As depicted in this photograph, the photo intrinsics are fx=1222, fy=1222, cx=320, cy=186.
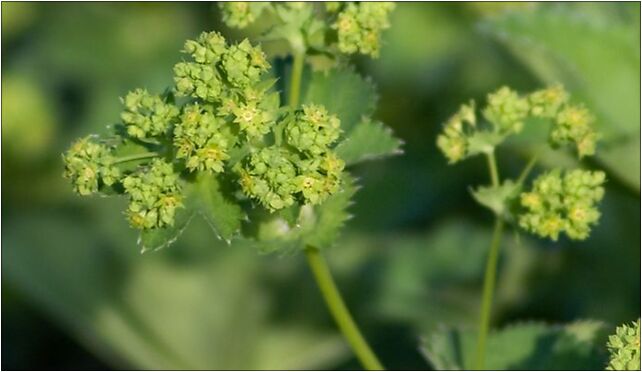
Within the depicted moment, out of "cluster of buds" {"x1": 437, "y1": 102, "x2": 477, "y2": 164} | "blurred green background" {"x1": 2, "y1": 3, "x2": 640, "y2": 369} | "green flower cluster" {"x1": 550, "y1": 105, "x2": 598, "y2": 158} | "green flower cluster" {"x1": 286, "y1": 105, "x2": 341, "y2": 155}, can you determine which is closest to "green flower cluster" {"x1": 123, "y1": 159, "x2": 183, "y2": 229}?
"green flower cluster" {"x1": 286, "y1": 105, "x2": 341, "y2": 155}

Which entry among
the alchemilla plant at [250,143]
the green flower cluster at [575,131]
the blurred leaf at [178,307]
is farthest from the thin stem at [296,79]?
the blurred leaf at [178,307]

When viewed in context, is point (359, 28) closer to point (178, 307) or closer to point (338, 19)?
point (338, 19)

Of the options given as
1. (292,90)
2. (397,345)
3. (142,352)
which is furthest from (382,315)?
(292,90)

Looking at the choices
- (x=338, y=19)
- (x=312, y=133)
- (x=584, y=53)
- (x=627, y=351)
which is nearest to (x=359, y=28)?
(x=338, y=19)

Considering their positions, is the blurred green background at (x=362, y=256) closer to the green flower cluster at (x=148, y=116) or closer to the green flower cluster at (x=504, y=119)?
the green flower cluster at (x=504, y=119)

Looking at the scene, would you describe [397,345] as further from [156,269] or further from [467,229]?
[156,269]

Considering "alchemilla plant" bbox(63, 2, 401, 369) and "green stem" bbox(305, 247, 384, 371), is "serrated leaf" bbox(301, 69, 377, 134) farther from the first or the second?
"green stem" bbox(305, 247, 384, 371)
